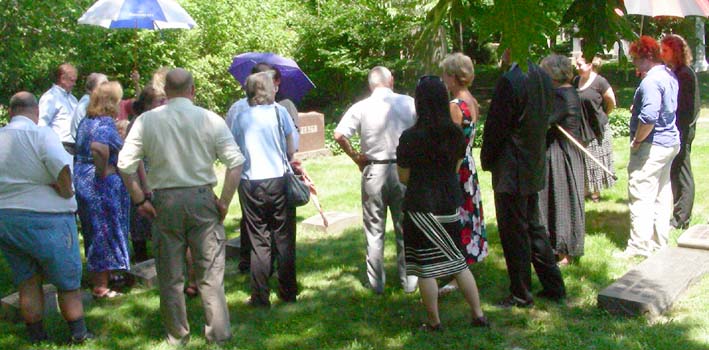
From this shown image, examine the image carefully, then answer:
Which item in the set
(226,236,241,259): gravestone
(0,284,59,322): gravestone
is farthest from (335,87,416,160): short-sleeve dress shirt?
(0,284,59,322): gravestone

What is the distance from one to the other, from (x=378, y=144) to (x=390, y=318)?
128cm

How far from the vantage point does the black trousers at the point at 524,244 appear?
5.06 meters

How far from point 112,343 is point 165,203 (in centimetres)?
115

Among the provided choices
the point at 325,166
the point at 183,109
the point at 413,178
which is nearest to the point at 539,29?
the point at 413,178

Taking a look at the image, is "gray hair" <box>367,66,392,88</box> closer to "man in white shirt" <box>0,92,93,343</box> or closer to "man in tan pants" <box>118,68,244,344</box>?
"man in tan pants" <box>118,68,244,344</box>

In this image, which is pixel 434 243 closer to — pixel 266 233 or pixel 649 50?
pixel 266 233

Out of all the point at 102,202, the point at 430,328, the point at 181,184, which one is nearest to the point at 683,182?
the point at 430,328

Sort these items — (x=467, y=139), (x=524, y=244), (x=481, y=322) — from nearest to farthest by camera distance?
(x=481, y=322) → (x=524, y=244) → (x=467, y=139)

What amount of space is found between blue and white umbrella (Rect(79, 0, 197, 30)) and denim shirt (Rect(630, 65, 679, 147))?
4551 millimetres

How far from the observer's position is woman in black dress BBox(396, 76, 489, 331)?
15.0ft

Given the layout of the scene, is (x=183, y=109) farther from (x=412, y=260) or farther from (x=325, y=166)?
(x=325, y=166)

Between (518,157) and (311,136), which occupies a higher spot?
(518,157)

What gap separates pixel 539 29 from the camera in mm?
2219

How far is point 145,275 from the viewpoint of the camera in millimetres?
6203
